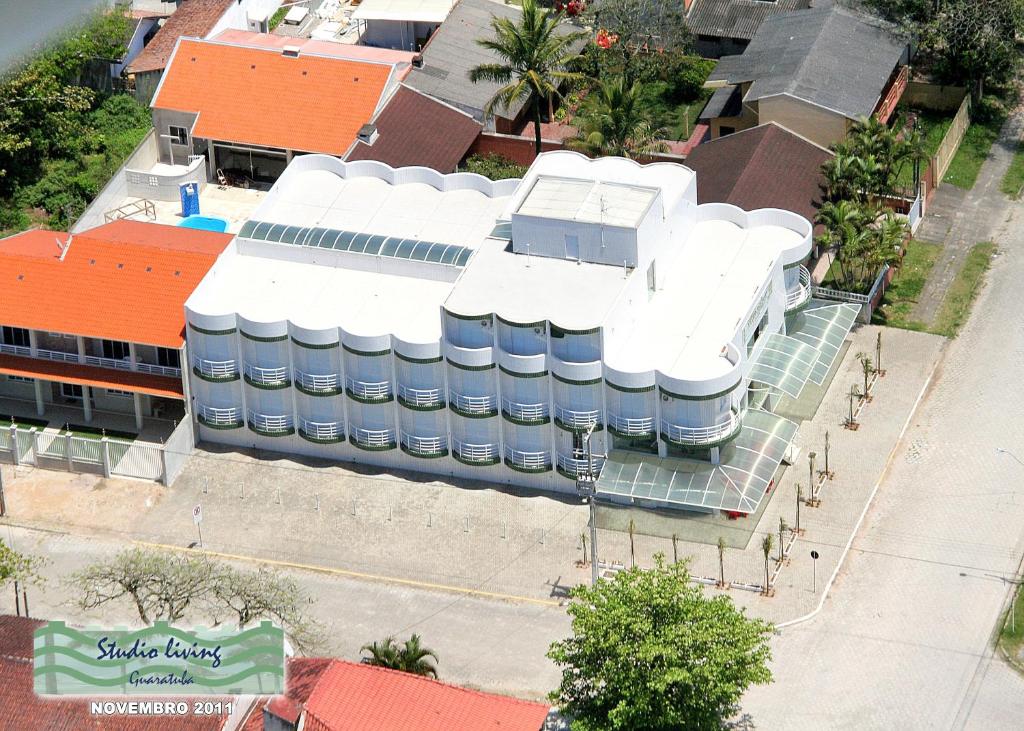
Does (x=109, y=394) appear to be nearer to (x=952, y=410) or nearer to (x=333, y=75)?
(x=333, y=75)

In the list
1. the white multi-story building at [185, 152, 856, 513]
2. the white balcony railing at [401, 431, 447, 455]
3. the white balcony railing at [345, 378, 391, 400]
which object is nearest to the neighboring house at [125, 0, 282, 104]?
the white multi-story building at [185, 152, 856, 513]

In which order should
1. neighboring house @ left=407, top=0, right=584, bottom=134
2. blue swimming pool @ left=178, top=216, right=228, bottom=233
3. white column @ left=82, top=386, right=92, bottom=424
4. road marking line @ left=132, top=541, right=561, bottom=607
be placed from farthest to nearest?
neighboring house @ left=407, top=0, right=584, bottom=134, blue swimming pool @ left=178, top=216, right=228, bottom=233, white column @ left=82, top=386, right=92, bottom=424, road marking line @ left=132, top=541, right=561, bottom=607

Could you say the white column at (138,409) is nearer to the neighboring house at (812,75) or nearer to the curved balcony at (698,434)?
the curved balcony at (698,434)

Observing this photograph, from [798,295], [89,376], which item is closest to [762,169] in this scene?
[798,295]

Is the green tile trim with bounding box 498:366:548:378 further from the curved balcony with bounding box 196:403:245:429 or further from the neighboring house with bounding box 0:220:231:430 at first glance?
the neighboring house with bounding box 0:220:231:430

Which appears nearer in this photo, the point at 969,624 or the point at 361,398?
the point at 969,624

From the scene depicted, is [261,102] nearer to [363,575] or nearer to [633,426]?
[633,426]

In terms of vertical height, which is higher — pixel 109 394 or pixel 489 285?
pixel 489 285

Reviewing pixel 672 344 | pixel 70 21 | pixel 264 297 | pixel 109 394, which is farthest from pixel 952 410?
pixel 70 21

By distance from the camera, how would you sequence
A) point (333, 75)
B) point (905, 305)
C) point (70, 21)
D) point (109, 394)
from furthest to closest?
point (333, 75) → point (905, 305) → point (109, 394) → point (70, 21)
